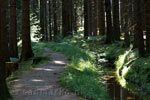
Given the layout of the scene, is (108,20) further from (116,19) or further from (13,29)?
(13,29)

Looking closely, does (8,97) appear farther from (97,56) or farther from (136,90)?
(97,56)

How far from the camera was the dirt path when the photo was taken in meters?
7.84

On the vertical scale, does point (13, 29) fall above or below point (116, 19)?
below

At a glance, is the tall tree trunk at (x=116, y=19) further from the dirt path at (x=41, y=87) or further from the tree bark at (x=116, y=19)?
the dirt path at (x=41, y=87)

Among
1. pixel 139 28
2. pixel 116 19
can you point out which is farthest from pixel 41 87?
pixel 116 19

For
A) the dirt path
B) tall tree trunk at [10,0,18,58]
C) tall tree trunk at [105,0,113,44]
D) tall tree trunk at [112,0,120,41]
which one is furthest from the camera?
tall tree trunk at [112,0,120,41]

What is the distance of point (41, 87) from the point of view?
29.6 ft

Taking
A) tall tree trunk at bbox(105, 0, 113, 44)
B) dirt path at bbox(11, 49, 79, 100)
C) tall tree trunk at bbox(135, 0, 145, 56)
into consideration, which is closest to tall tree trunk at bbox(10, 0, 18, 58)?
dirt path at bbox(11, 49, 79, 100)

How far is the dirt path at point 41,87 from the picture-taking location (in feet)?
25.7

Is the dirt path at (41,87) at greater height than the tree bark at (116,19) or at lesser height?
lesser

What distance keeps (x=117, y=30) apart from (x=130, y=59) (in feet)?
32.0

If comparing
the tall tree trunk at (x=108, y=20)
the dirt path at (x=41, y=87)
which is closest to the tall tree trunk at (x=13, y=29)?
the dirt path at (x=41, y=87)

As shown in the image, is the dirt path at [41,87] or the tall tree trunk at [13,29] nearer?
the dirt path at [41,87]

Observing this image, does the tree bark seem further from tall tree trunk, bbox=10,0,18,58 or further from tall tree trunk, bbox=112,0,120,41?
tall tree trunk, bbox=10,0,18,58
